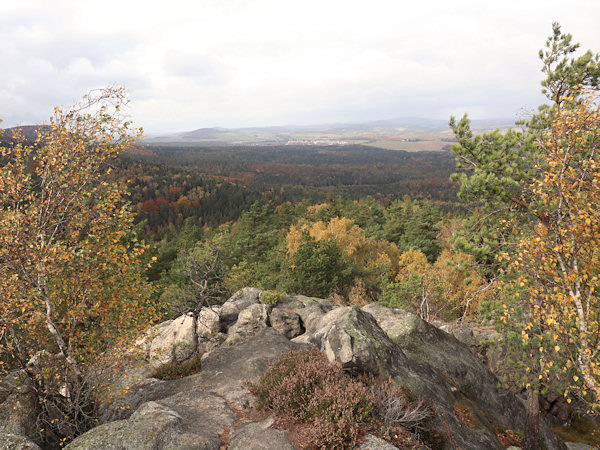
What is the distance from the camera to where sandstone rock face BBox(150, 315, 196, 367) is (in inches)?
766

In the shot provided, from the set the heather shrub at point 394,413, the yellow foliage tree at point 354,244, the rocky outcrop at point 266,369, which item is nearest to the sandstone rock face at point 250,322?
the rocky outcrop at point 266,369

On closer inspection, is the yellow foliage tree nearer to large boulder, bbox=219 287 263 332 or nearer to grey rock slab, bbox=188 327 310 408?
large boulder, bbox=219 287 263 332

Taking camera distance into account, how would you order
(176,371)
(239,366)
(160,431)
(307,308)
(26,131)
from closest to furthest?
(160,431) → (26,131) → (239,366) → (176,371) → (307,308)

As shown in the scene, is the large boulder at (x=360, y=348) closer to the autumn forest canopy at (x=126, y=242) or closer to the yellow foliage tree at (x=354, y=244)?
the autumn forest canopy at (x=126, y=242)

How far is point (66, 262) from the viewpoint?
398 inches

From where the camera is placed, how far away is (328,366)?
35.2 ft

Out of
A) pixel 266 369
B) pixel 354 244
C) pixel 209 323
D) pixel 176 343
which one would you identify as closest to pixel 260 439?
pixel 266 369

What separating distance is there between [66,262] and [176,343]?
11819mm

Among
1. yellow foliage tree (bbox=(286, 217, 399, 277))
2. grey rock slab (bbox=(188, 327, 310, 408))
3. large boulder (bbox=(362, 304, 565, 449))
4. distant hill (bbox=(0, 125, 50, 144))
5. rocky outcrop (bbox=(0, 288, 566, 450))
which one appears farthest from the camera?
yellow foliage tree (bbox=(286, 217, 399, 277))

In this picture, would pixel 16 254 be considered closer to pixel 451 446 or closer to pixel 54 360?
pixel 54 360

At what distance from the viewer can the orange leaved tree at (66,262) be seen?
927 cm

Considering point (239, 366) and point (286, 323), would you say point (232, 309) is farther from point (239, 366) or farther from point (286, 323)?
point (239, 366)

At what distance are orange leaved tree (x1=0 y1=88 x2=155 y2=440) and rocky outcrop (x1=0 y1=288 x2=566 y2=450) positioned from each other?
1.84 m

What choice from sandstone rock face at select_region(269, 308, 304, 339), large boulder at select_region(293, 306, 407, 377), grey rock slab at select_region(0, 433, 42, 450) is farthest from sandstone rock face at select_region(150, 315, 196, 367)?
large boulder at select_region(293, 306, 407, 377)
